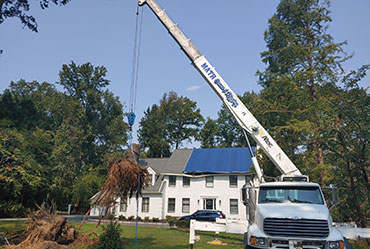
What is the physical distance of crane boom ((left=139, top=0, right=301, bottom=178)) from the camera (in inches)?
453

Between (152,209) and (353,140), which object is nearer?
(353,140)

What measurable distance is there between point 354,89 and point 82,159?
49967 mm

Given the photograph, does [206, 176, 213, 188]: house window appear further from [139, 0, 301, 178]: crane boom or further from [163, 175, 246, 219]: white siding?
[139, 0, 301, 178]: crane boom

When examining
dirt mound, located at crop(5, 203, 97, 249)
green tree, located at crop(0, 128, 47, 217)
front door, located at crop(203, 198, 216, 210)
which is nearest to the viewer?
dirt mound, located at crop(5, 203, 97, 249)

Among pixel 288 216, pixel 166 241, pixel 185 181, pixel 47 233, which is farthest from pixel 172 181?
pixel 288 216

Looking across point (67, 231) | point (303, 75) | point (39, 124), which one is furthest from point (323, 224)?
point (39, 124)

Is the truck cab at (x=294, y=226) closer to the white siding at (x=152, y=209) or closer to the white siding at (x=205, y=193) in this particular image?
the white siding at (x=205, y=193)

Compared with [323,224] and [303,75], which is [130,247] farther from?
[303,75]

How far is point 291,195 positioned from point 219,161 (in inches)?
1021

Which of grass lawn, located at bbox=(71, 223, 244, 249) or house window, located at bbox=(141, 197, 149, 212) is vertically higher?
house window, located at bbox=(141, 197, 149, 212)

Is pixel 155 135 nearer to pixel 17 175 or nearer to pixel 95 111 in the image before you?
pixel 95 111

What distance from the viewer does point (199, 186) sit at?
32.5 m

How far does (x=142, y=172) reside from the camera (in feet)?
44.0

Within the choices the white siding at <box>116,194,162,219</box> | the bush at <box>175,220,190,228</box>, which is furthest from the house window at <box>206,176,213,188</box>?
the bush at <box>175,220,190,228</box>
